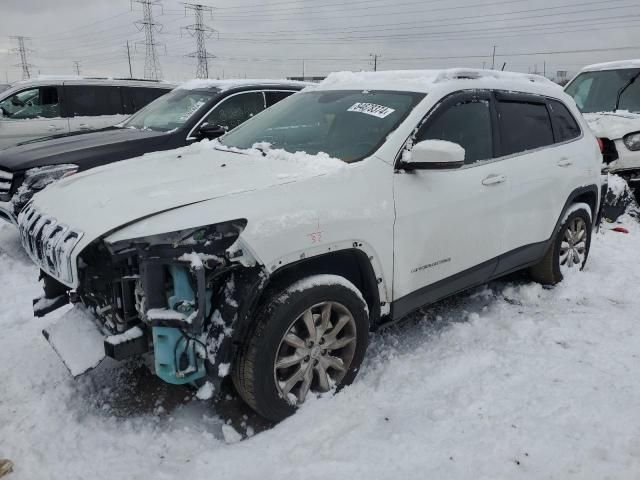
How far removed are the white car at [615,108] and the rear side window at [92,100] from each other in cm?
801

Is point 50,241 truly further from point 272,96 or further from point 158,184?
point 272,96

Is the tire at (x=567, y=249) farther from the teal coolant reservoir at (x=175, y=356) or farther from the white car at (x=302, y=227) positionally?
the teal coolant reservoir at (x=175, y=356)

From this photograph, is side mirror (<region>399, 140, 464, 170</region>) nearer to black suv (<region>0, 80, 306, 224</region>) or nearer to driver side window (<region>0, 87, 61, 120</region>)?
black suv (<region>0, 80, 306, 224</region>)

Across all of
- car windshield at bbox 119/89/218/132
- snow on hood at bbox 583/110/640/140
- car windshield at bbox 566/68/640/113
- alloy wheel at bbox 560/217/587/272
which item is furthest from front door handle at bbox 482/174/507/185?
car windshield at bbox 566/68/640/113

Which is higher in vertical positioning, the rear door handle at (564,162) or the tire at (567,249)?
the rear door handle at (564,162)

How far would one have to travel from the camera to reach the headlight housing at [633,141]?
6.96 m

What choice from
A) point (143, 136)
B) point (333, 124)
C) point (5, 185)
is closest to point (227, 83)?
point (143, 136)

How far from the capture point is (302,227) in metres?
2.59

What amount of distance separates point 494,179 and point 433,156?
89 cm

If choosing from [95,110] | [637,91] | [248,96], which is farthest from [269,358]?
[95,110]

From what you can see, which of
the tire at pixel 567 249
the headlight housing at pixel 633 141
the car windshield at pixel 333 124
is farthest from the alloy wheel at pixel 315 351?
the headlight housing at pixel 633 141

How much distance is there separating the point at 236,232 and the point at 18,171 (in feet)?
12.8

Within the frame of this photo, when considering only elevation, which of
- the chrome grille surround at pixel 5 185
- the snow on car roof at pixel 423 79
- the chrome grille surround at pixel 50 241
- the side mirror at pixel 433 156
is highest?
the snow on car roof at pixel 423 79

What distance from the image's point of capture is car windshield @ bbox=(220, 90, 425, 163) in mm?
3219
